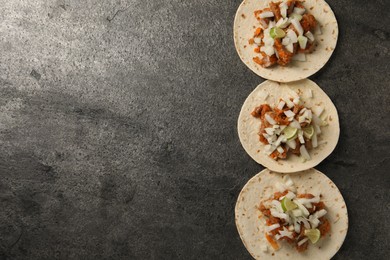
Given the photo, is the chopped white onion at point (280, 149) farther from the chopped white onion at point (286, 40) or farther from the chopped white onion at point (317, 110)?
the chopped white onion at point (286, 40)

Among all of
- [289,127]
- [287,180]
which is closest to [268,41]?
[289,127]

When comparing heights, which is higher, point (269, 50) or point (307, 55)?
point (269, 50)

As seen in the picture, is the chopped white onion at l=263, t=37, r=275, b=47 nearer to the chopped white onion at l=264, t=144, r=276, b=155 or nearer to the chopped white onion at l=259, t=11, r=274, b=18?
the chopped white onion at l=259, t=11, r=274, b=18

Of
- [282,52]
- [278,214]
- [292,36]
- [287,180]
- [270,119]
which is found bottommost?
[278,214]

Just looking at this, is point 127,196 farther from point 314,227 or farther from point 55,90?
point 314,227

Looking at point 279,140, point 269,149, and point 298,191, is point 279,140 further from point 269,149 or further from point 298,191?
point 298,191

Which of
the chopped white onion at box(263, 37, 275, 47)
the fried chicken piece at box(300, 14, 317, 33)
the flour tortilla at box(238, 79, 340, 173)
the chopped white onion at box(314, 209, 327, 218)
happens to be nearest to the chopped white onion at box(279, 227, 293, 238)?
the chopped white onion at box(314, 209, 327, 218)

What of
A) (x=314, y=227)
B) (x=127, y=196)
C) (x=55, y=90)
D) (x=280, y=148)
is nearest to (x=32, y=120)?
(x=55, y=90)
